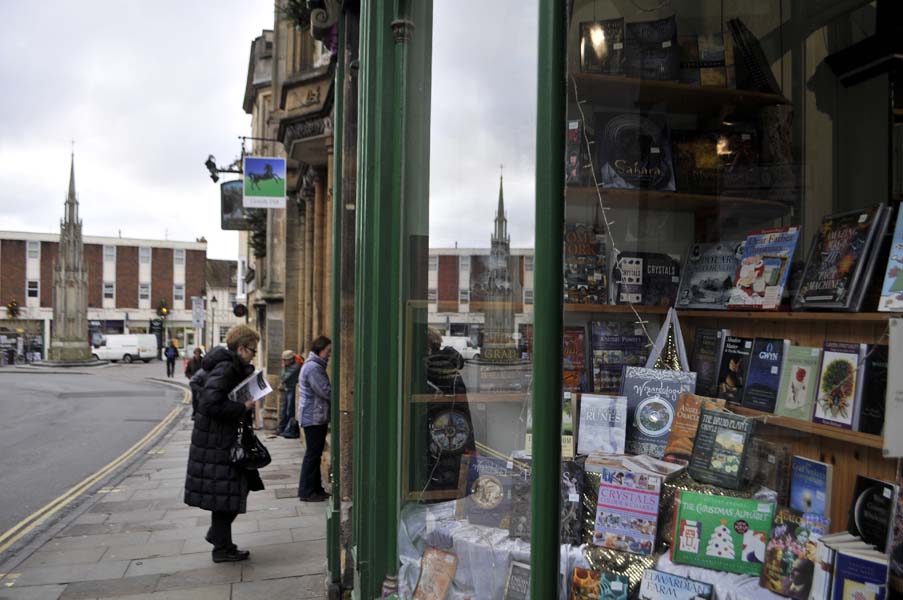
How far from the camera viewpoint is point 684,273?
119 inches

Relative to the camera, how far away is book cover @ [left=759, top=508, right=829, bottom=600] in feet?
6.46

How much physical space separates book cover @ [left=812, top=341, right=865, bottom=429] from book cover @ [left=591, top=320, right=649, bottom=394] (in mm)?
701

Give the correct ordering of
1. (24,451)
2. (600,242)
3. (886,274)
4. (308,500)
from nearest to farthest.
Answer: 1. (886,274)
2. (600,242)
3. (308,500)
4. (24,451)

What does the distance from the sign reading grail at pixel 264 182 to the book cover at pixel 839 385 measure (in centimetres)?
1182

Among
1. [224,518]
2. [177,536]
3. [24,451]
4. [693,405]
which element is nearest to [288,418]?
[24,451]

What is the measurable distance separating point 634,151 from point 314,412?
6.20 metres

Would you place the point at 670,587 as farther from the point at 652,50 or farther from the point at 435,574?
the point at 652,50

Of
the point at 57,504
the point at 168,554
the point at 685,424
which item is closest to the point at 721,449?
the point at 685,424

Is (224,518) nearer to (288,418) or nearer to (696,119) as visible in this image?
(696,119)

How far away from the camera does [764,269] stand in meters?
2.68

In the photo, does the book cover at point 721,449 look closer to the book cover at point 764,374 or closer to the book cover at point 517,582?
the book cover at point 764,374

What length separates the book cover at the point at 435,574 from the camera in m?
2.85

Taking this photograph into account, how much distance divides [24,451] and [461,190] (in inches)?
495

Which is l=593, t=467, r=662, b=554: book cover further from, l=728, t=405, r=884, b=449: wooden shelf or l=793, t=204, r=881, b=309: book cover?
l=793, t=204, r=881, b=309: book cover
